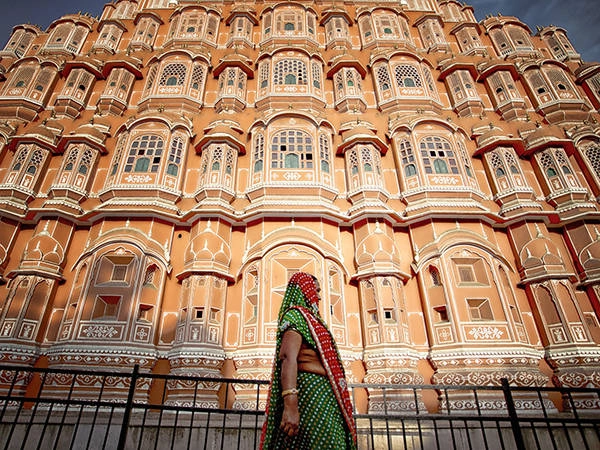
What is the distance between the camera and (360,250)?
10.4 meters

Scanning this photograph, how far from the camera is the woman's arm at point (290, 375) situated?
2762 millimetres

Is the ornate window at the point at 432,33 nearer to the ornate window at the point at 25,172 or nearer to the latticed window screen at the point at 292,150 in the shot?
the latticed window screen at the point at 292,150

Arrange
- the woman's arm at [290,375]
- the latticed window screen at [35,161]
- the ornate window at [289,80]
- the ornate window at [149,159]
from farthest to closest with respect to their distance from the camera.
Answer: the ornate window at [289,80]
the latticed window screen at [35,161]
the ornate window at [149,159]
the woman's arm at [290,375]

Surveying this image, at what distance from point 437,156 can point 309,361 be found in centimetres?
1072

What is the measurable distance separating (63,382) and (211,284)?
12.8ft

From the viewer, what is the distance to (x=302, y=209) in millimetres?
10523

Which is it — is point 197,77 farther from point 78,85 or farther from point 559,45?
point 559,45

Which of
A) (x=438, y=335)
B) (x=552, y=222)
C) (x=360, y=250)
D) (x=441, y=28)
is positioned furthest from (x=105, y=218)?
(x=441, y=28)

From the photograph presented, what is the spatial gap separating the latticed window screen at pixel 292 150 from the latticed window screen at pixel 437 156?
379 centimetres

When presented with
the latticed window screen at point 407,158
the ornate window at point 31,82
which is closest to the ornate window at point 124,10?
the ornate window at point 31,82

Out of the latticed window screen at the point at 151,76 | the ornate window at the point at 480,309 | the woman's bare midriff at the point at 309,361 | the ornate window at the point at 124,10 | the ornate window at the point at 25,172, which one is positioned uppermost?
the ornate window at the point at 124,10

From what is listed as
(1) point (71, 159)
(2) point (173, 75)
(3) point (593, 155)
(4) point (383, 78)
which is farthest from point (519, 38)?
(1) point (71, 159)

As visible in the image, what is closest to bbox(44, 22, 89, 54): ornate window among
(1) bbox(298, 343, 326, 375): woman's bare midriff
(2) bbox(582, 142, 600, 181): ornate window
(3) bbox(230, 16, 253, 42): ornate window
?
(3) bbox(230, 16, 253, 42): ornate window

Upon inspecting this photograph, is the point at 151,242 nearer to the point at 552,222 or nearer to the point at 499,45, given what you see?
the point at 552,222
